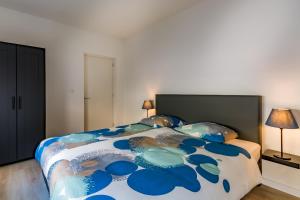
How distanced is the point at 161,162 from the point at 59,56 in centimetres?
314

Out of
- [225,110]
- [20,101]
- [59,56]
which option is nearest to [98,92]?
[59,56]

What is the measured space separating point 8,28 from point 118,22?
6.14ft

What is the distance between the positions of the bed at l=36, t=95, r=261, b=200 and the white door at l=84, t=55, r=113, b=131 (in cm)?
181

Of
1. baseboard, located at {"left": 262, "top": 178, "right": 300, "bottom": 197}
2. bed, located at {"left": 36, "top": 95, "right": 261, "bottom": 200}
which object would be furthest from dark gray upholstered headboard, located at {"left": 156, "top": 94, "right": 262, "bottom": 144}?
baseboard, located at {"left": 262, "top": 178, "right": 300, "bottom": 197}

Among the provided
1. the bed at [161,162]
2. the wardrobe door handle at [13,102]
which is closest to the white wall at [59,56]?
the wardrobe door handle at [13,102]

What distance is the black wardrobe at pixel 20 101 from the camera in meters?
2.60

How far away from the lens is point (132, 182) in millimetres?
1117

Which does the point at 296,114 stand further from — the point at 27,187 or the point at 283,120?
the point at 27,187

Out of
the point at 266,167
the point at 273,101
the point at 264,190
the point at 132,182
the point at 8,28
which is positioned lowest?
the point at 264,190

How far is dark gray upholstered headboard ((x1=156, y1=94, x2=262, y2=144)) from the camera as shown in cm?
213

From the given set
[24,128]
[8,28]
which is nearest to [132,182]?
[24,128]

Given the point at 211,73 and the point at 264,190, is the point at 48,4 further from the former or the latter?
A: the point at 264,190

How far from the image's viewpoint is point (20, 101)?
273 cm

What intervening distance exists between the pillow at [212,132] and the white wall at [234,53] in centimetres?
46
